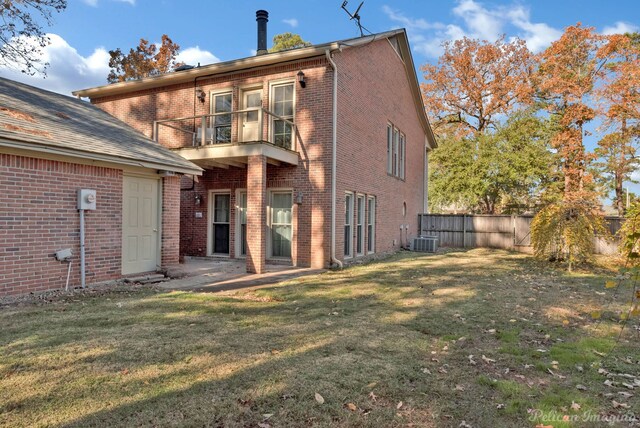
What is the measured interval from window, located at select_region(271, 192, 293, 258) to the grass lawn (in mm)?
4373

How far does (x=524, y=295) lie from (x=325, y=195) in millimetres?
5360

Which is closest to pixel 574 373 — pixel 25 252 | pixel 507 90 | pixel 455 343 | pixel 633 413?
pixel 633 413

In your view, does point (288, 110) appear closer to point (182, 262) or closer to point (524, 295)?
point (182, 262)

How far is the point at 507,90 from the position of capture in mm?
25484

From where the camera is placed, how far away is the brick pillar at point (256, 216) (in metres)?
9.49

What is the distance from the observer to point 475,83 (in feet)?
87.2

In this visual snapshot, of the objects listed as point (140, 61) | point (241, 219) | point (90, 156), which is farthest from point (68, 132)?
A: point (140, 61)

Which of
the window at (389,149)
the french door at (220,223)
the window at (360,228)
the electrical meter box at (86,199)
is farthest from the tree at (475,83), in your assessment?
the electrical meter box at (86,199)

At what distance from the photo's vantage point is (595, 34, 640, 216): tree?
20.4 metres

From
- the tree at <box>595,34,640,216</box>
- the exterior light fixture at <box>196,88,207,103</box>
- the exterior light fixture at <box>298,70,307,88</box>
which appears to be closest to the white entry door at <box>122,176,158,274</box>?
the exterior light fixture at <box>196,88,207,103</box>

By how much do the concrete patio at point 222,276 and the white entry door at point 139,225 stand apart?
26.7 inches

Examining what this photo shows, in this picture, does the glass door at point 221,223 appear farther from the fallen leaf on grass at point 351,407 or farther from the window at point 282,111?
the fallen leaf on grass at point 351,407

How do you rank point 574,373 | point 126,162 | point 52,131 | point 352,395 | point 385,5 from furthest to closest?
point 385,5
point 126,162
point 52,131
point 574,373
point 352,395

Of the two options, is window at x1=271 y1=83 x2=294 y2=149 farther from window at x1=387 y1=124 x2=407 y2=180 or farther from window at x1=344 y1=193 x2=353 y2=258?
window at x1=387 y1=124 x2=407 y2=180
